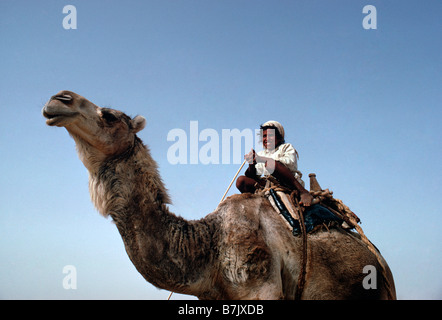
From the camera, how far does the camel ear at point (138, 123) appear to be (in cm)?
504

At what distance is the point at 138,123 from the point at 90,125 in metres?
0.72

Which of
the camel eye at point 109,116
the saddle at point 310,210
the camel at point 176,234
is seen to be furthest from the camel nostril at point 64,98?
the saddle at point 310,210

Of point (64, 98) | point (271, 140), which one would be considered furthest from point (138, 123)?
point (271, 140)

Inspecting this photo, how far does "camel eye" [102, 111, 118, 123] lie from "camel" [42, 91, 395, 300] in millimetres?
12

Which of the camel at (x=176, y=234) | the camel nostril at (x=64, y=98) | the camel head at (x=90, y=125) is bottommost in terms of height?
the camel at (x=176, y=234)

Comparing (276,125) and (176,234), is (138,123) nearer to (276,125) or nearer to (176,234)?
(176,234)

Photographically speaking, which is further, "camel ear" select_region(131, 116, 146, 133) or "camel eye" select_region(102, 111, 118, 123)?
"camel ear" select_region(131, 116, 146, 133)

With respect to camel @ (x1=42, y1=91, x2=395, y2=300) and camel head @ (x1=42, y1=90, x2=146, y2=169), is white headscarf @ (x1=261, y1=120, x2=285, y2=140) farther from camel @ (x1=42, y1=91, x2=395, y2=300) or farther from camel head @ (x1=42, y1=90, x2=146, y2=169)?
camel head @ (x1=42, y1=90, x2=146, y2=169)

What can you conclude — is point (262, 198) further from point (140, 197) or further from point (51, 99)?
point (51, 99)

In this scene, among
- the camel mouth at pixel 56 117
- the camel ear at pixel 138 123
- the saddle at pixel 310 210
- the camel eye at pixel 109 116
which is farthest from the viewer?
the saddle at pixel 310 210

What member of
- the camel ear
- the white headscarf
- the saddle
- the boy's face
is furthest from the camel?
the white headscarf

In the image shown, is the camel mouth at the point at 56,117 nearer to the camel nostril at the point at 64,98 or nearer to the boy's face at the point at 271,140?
the camel nostril at the point at 64,98

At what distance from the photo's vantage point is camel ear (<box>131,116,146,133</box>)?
5.04 meters

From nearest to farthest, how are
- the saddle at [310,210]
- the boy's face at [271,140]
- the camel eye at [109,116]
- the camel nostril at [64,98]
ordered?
the camel nostril at [64,98] → the camel eye at [109,116] → the saddle at [310,210] → the boy's face at [271,140]
